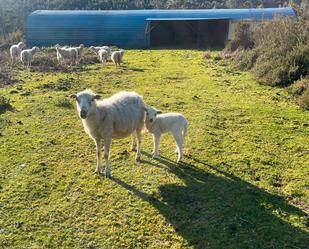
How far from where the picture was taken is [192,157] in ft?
33.3

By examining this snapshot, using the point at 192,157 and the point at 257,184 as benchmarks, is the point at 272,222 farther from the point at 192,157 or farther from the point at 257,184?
the point at 192,157

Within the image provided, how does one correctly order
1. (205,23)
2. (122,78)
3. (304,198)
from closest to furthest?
1. (304,198)
2. (122,78)
3. (205,23)

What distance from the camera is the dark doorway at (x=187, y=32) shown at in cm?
4200

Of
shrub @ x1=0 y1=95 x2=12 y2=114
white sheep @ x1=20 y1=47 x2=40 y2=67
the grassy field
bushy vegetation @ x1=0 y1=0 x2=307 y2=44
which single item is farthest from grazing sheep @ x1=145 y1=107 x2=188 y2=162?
bushy vegetation @ x1=0 y1=0 x2=307 y2=44

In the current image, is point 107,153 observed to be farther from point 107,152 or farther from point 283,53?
point 283,53

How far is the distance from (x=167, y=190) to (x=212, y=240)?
1.91 meters

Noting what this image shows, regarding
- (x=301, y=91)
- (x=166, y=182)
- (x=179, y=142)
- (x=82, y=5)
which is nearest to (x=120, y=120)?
(x=179, y=142)

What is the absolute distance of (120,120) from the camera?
9.24 metres

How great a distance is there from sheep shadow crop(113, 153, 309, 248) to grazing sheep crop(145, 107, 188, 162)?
81cm

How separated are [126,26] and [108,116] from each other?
33012 millimetres

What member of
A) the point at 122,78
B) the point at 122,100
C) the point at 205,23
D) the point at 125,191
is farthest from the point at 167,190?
the point at 205,23

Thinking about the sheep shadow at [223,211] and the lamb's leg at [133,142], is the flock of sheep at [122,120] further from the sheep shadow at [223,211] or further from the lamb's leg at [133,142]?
the sheep shadow at [223,211]

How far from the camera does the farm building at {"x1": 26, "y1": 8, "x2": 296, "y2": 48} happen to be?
131ft

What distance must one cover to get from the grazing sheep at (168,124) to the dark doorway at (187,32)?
31805mm
